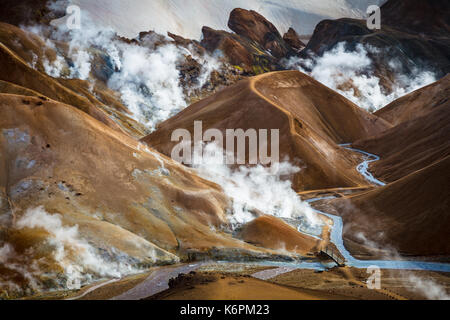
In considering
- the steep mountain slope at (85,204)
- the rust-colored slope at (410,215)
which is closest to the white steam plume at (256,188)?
the steep mountain slope at (85,204)

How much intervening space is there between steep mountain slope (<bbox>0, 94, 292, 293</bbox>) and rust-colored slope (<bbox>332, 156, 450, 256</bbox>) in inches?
956

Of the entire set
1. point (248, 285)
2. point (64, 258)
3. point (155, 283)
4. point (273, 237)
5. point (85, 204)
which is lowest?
point (155, 283)

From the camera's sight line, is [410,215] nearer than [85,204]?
No

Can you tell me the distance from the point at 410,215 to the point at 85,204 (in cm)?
5279

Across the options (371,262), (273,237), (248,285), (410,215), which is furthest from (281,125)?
(248,285)

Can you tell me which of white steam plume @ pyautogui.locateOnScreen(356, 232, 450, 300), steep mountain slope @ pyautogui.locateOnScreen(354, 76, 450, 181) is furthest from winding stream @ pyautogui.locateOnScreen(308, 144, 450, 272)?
steep mountain slope @ pyautogui.locateOnScreen(354, 76, 450, 181)

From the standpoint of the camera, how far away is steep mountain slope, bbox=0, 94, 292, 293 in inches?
2207

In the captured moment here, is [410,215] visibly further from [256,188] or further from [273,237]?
[256,188]

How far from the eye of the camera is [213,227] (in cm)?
7512

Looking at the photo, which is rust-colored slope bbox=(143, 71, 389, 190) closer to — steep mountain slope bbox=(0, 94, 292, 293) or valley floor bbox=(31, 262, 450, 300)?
steep mountain slope bbox=(0, 94, 292, 293)

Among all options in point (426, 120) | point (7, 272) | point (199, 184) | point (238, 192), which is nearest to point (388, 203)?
point (238, 192)

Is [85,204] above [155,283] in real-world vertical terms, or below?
above

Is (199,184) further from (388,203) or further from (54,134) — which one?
(388,203)

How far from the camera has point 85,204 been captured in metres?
65.7
